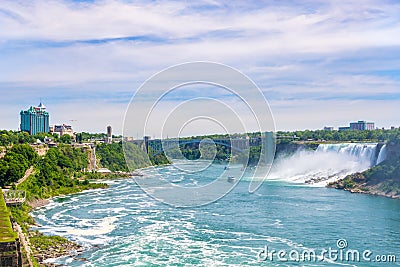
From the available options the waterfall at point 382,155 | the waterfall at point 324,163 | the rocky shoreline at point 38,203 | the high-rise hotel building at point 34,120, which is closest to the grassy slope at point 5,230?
the rocky shoreline at point 38,203

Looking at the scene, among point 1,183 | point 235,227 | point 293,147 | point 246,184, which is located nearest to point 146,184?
point 246,184

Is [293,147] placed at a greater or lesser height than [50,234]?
greater

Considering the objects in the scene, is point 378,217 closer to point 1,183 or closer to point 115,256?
point 115,256

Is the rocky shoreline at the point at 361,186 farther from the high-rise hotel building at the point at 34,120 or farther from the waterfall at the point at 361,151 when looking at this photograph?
the high-rise hotel building at the point at 34,120

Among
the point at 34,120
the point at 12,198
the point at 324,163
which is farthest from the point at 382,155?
the point at 34,120

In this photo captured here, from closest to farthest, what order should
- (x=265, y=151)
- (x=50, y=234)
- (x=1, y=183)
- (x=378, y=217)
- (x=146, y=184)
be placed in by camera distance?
(x=50, y=234) < (x=378, y=217) < (x=1, y=183) < (x=265, y=151) < (x=146, y=184)

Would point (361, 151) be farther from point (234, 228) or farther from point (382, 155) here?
point (234, 228)
